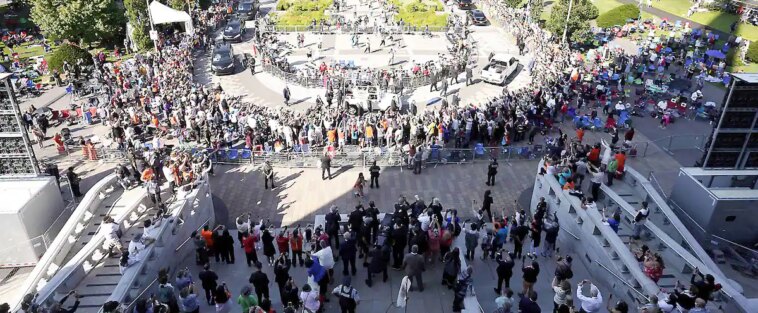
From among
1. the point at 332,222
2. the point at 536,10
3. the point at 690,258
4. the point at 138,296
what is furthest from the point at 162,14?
the point at 690,258

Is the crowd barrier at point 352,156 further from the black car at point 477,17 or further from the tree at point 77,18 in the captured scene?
the black car at point 477,17

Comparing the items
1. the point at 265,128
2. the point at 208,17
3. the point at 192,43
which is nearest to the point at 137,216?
the point at 265,128

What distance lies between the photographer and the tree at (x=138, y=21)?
39594 millimetres

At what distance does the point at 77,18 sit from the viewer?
38.2 meters

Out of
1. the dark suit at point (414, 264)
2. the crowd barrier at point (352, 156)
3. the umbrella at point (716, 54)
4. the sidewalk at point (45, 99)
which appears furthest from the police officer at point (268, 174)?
the umbrella at point (716, 54)

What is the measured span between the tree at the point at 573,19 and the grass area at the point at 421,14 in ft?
29.9

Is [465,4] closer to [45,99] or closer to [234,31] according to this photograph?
[234,31]

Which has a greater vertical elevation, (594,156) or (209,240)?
(594,156)

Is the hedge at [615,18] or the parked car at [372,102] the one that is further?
the hedge at [615,18]

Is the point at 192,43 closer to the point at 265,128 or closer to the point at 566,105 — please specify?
the point at 265,128

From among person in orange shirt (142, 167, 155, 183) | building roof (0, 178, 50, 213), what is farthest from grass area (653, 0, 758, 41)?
building roof (0, 178, 50, 213)

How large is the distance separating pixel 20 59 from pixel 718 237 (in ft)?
142

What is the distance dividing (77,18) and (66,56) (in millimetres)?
5105

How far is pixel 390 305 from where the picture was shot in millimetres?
14523
